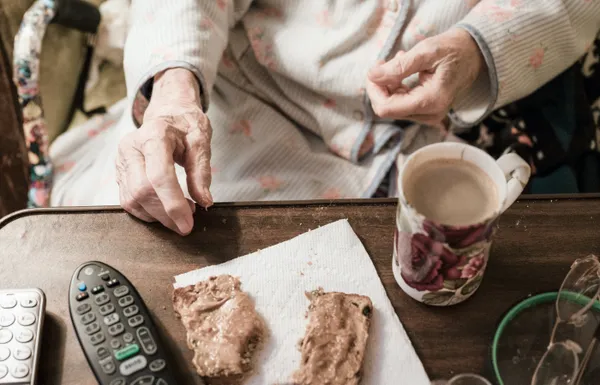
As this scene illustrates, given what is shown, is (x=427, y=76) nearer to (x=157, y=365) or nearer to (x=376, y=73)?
(x=376, y=73)

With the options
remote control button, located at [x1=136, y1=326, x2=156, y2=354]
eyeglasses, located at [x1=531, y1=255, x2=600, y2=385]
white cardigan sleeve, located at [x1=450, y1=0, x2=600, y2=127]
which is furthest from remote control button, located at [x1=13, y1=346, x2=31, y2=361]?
white cardigan sleeve, located at [x1=450, y1=0, x2=600, y2=127]

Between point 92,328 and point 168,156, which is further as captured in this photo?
point 168,156

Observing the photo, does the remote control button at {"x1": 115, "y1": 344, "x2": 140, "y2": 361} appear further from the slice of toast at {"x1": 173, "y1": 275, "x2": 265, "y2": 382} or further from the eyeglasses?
the eyeglasses

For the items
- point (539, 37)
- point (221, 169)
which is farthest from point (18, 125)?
point (539, 37)

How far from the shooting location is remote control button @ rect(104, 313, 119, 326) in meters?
0.58

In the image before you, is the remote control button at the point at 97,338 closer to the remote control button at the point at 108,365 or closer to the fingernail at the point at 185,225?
the remote control button at the point at 108,365

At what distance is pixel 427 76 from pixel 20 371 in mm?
582

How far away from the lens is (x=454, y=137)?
3.19 ft

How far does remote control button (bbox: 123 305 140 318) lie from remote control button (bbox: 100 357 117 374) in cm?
5

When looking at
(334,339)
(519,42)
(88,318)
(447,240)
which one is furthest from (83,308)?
(519,42)

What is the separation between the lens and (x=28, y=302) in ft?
1.95

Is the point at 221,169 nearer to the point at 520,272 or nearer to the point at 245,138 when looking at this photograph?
the point at 245,138

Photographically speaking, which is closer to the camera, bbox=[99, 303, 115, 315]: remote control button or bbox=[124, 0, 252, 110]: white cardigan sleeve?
bbox=[99, 303, 115, 315]: remote control button

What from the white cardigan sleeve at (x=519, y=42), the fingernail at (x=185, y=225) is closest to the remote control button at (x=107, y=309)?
the fingernail at (x=185, y=225)
